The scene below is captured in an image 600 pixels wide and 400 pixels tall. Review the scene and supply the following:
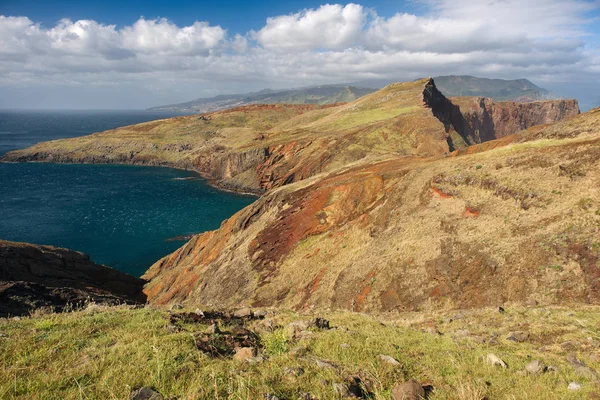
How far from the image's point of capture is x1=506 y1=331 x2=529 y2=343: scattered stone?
10351 mm

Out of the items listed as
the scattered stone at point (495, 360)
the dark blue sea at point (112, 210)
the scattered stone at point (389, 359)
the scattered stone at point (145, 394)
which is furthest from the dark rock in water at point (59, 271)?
the scattered stone at point (495, 360)

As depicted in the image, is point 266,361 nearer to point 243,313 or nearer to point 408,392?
point 408,392

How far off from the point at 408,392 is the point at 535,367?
4142mm

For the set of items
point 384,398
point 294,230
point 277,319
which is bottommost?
point 294,230

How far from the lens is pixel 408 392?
6.19 m

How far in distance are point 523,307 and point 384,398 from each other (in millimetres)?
10979

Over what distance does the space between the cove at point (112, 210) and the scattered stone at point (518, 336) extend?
48.3 metres

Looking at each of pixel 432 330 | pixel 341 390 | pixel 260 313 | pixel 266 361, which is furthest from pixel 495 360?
pixel 260 313

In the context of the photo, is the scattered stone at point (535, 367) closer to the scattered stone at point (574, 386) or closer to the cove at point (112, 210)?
the scattered stone at point (574, 386)

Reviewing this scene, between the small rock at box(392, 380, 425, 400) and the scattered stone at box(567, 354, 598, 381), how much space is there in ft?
15.4

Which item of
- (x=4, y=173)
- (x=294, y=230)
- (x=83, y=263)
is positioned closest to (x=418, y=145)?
(x=294, y=230)

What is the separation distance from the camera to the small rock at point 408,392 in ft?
20.0

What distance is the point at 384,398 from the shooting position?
6172 mm

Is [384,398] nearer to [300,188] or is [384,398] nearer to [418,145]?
[300,188]
